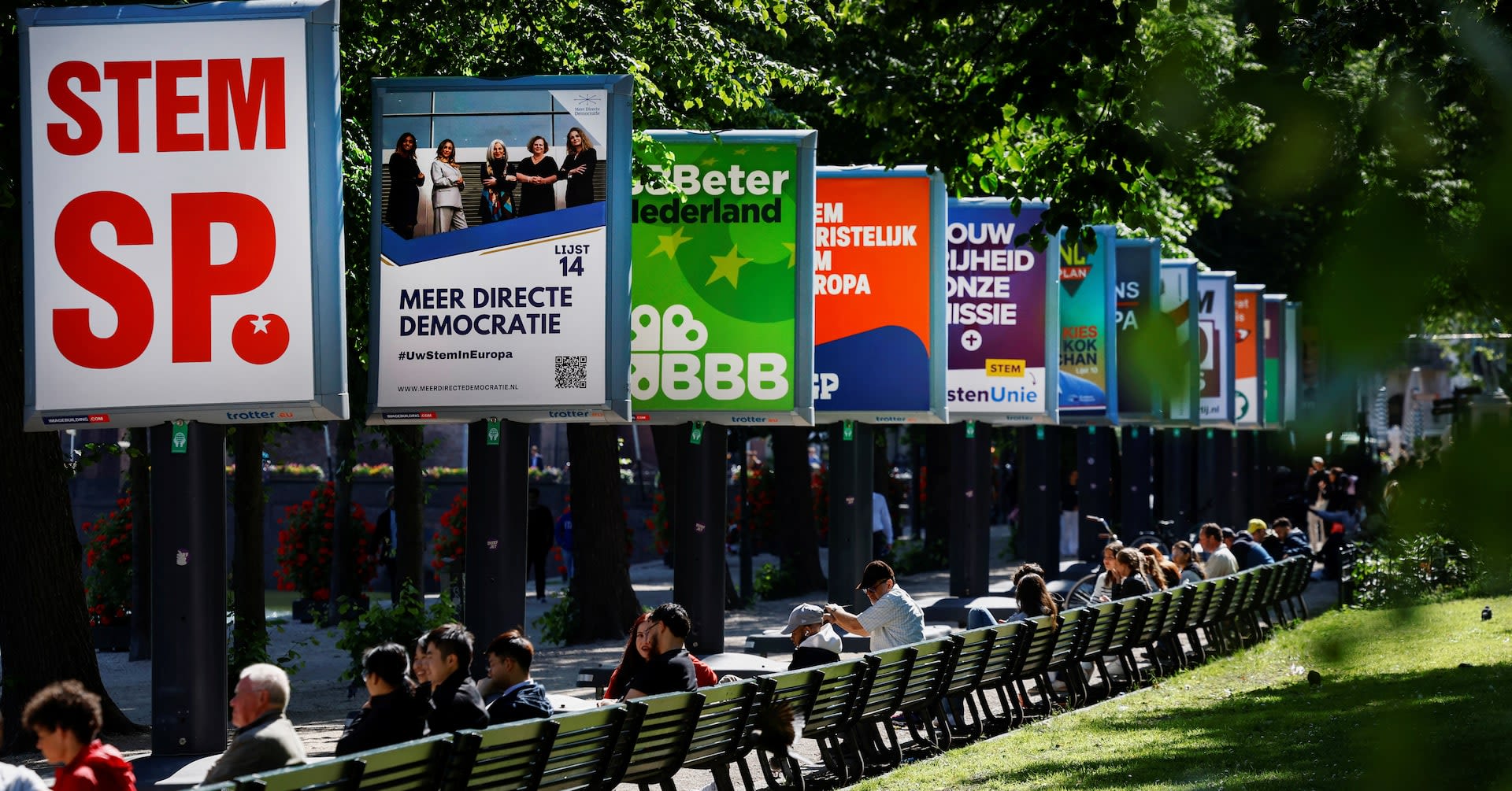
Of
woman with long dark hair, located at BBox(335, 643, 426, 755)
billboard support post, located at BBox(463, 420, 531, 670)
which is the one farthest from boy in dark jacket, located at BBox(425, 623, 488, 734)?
billboard support post, located at BBox(463, 420, 531, 670)

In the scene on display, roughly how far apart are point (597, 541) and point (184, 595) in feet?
36.8

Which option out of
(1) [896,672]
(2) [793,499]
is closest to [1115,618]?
Answer: (1) [896,672]

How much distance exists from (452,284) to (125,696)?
22.2 feet

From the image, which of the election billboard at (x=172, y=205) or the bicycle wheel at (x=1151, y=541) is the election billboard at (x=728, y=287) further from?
the bicycle wheel at (x=1151, y=541)

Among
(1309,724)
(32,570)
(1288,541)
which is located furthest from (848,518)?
(1309,724)

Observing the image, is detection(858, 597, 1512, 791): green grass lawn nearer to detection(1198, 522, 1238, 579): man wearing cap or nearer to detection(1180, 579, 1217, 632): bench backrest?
detection(1180, 579, 1217, 632): bench backrest

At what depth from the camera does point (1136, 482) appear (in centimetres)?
3244

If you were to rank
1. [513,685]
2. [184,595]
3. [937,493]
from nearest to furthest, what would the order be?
[513,685], [184,595], [937,493]

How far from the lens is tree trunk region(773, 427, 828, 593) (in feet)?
97.9

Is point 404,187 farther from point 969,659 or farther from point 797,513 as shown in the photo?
point 797,513

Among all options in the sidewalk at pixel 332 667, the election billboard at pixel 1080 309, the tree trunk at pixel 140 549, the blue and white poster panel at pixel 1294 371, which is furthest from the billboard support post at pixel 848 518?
the blue and white poster panel at pixel 1294 371

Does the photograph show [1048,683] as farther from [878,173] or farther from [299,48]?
[299,48]

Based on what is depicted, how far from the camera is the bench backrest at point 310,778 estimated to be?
22.0 ft

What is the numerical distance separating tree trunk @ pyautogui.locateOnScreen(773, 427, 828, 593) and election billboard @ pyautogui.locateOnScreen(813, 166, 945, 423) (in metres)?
10.9
